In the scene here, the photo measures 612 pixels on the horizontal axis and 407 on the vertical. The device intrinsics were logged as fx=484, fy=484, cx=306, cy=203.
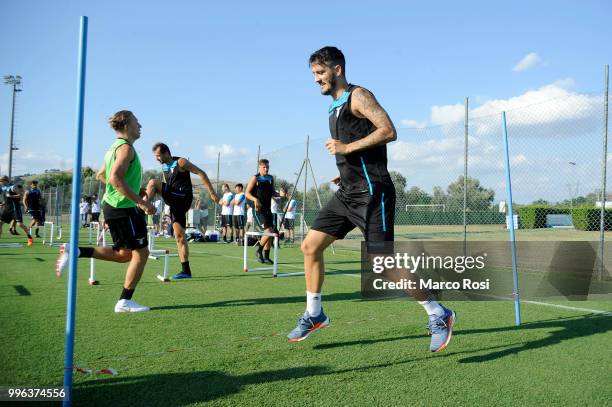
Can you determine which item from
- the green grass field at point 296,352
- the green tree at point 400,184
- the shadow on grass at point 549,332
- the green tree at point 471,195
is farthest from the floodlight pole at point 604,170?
the green tree at point 400,184

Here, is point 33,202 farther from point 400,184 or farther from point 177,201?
point 400,184

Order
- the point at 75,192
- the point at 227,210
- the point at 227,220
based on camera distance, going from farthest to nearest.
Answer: the point at 227,220 < the point at 227,210 < the point at 75,192

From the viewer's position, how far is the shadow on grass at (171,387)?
102 inches

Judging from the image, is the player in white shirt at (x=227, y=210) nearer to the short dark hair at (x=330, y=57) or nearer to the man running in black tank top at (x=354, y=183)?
the man running in black tank top at (x=354, y=183)

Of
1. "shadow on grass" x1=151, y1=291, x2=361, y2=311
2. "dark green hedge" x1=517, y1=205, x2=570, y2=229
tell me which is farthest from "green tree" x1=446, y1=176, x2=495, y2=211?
"shadow on grass" x1=151, y1=291, x2=361, y2=311

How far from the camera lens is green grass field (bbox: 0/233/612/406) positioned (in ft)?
9.04

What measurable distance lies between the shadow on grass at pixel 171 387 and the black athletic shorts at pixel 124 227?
2233 mm

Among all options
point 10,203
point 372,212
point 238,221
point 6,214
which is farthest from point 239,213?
point 372,212

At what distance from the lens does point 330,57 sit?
12.5 feet

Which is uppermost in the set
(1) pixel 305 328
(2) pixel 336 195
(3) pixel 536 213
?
(3) pixel 536 213

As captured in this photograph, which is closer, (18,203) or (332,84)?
(332,84)

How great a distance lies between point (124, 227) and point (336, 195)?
7.70 feet

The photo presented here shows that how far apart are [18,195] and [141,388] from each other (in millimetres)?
13884

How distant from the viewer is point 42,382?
9.26 ft
